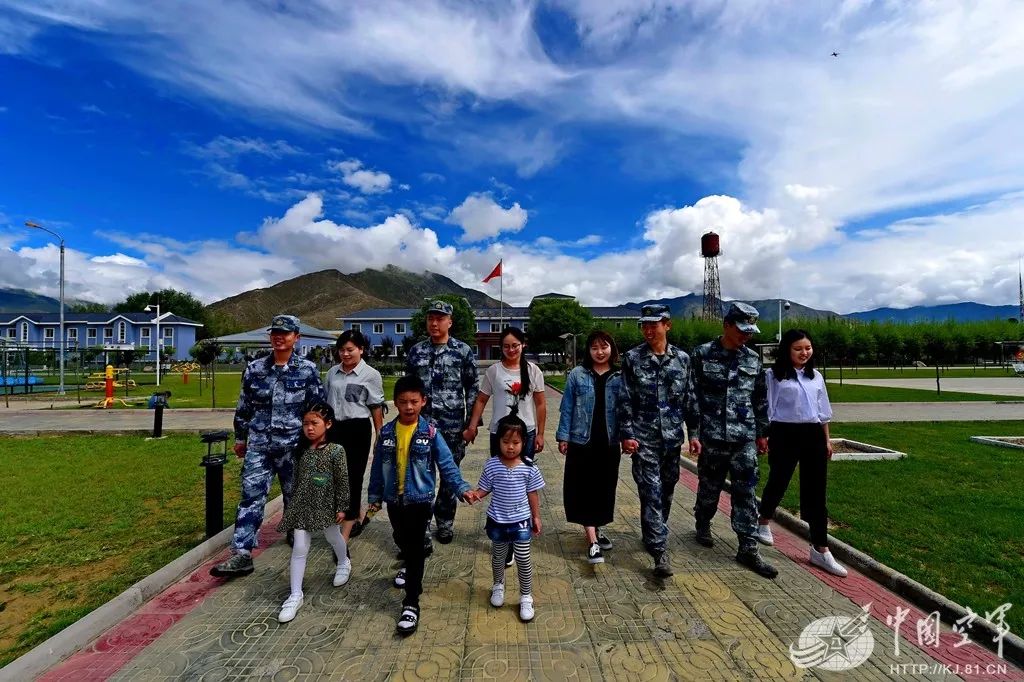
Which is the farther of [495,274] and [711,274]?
[711,274]

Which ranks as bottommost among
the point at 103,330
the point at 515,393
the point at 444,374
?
the point at 515,393

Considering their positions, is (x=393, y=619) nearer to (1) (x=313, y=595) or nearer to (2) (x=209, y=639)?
(1) (x=313, y=595)

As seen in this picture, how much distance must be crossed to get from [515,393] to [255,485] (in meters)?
2.19

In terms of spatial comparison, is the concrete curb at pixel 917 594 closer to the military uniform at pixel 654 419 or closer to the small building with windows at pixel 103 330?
the military uniform at pixel 654 419

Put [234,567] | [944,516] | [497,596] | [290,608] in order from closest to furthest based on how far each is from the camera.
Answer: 1. [290,608]
2. [497,596]
3. [234,567]
4. [944,516]

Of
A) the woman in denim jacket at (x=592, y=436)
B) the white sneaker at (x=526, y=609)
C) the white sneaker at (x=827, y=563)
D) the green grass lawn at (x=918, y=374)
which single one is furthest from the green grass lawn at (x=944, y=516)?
the green grass lawn at (x=918, y=374)

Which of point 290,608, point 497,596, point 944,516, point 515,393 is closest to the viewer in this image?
point 290,608

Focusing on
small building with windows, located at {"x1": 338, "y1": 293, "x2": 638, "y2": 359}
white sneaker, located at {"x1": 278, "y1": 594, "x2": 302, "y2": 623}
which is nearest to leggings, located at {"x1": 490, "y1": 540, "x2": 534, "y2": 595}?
white sneaker, located at {"x1": 278, "y1": 594, "x2": 302, "y2": 623}

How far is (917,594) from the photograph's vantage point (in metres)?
3.34

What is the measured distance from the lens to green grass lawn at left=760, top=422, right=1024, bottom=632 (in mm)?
3561

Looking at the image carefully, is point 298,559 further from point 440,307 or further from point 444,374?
point 440,307

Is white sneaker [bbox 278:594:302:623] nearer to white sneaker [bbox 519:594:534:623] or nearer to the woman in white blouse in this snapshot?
white sneaker [bbox 519:594:534:623]

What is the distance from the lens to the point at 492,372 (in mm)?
4203

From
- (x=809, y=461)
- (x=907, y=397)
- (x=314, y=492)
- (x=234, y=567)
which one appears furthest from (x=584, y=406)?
(x=907, y=397)
